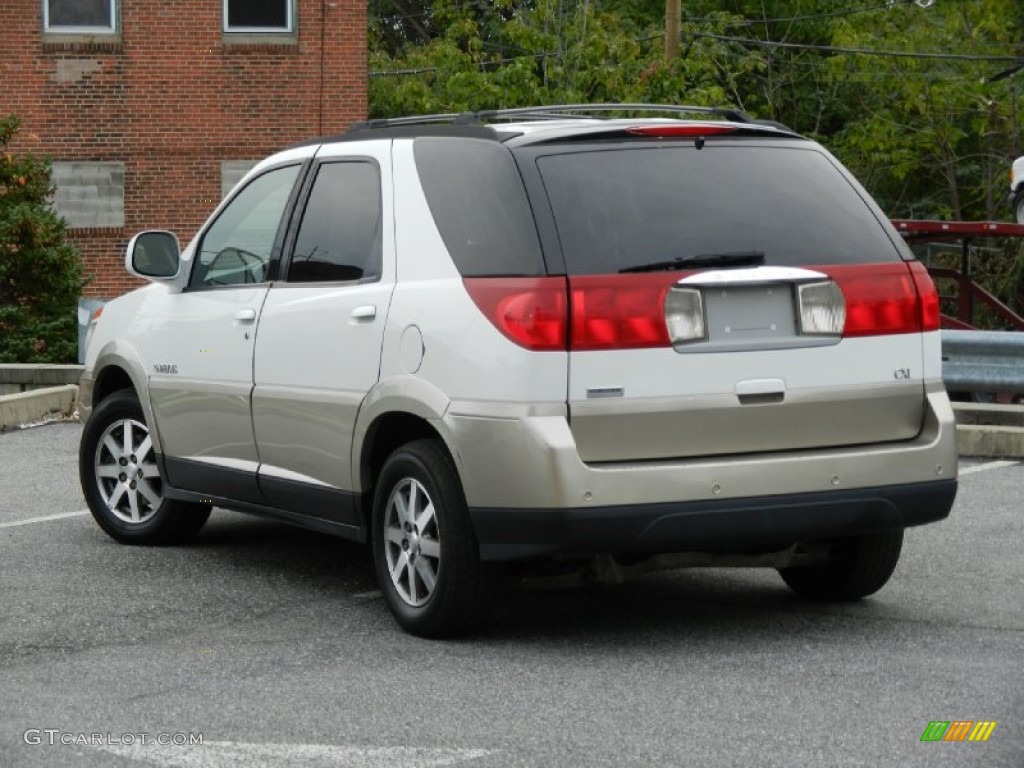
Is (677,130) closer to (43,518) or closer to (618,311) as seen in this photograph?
(618,311)

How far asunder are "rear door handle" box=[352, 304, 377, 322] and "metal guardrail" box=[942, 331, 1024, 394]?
8213 mm

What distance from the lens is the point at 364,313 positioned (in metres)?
7.05

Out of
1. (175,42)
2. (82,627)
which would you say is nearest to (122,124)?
(175,42)

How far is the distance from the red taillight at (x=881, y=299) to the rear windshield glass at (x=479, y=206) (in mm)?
1052

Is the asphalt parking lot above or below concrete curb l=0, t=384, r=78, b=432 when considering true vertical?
above

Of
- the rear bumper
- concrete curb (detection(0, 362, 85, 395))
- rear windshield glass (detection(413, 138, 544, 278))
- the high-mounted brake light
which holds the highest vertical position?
the high-mounted brake light

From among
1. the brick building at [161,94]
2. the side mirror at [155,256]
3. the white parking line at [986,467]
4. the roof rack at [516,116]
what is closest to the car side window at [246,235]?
the side mirror at [155,256]

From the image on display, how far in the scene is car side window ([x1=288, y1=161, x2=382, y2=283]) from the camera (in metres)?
7.23

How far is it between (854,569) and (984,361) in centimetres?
758

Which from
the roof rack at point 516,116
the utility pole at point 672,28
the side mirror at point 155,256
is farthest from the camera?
the utility pole at point 672,28

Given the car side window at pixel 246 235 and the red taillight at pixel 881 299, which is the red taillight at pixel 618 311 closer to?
the red taillight at pixel 881 299

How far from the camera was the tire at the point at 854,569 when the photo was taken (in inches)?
288

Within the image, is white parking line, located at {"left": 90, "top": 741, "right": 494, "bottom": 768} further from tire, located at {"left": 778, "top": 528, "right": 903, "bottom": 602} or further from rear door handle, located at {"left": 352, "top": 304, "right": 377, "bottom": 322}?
tire, located at {"left": 778, "top": 528, "right": 903, "bottom": 602}

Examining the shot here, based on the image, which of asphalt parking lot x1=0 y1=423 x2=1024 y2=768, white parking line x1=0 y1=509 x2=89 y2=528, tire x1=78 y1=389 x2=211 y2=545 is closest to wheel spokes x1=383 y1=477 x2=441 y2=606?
asphalt parking lot x1=0 y1=423 x2=1024 y2=768
